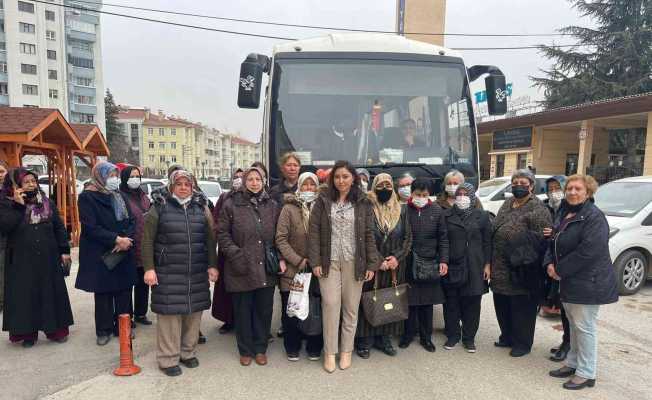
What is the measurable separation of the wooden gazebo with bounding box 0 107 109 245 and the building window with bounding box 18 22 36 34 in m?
47.6

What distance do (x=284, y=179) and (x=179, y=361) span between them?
6.60ft

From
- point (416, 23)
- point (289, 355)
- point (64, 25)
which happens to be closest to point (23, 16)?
point (64, 25)

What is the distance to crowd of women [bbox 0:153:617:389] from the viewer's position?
3.47 m

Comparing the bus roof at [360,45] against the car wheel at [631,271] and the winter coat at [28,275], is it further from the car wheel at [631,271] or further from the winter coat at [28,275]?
the car wheel at [631,271]

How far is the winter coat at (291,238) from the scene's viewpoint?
3637 mm

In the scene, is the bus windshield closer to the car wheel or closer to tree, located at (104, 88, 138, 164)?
the car wheel

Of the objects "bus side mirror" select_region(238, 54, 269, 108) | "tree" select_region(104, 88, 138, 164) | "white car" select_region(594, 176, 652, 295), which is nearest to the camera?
"bus side mirror" select_region(238, 54, 269, 108)

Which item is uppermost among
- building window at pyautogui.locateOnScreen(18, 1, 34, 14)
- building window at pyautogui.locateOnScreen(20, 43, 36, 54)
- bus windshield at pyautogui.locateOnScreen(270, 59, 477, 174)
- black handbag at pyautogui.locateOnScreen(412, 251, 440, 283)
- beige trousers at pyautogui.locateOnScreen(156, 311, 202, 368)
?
building window at pyautogui.locateOnScreen(18, 1, 34, 14)

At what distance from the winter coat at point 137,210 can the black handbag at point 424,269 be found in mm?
2794

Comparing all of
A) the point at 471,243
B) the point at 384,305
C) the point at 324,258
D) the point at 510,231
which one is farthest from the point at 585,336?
the point at 324,258

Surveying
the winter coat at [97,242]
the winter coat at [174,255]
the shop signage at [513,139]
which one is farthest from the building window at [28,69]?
the winter coat at [174,255]

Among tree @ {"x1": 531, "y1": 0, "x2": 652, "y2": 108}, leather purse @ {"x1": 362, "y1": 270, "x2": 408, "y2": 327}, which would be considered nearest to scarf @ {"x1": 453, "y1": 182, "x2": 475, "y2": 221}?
leather purse @ {"x1": 362, "y1": 270, "x2": 408, "y2": 327}

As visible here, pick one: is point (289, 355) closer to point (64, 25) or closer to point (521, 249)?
point (521, 249)

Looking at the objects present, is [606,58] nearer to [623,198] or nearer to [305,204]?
[623,198]
